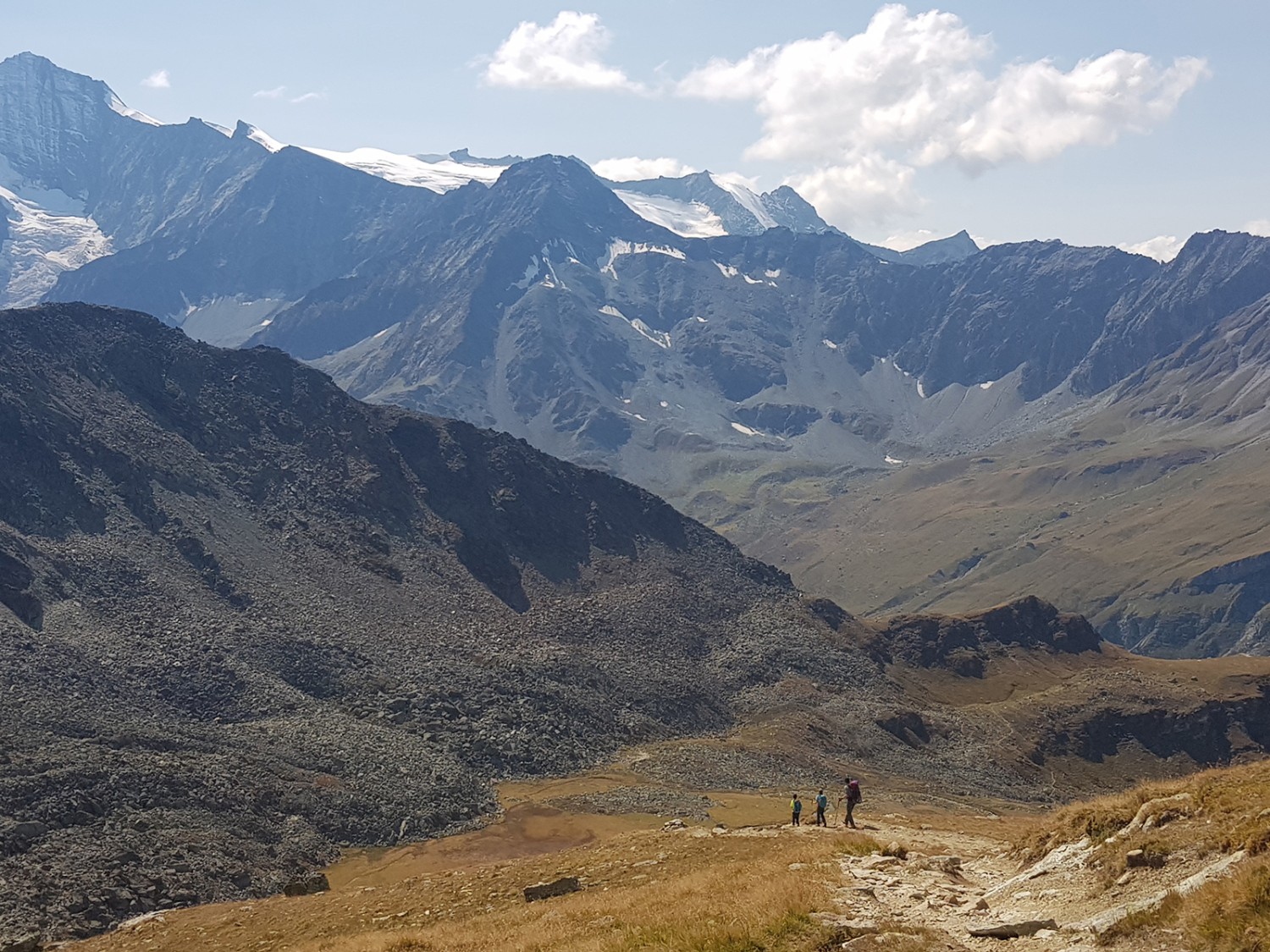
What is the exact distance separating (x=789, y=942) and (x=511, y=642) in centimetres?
11871

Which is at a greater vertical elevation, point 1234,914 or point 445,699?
point 1234,914

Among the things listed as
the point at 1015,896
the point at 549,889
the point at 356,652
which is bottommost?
the point at 356,652

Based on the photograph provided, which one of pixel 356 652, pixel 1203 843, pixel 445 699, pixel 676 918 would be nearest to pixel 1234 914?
pixel 1203 843

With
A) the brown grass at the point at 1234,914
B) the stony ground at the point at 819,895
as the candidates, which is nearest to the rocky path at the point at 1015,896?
the stony ground at the point at 819,895

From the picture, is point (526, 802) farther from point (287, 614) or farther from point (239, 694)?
point (287, 614)

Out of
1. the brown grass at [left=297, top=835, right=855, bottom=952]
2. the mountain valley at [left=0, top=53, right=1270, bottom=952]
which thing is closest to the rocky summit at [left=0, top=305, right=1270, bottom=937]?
the mountain valley at [left=0, top=53, right=1270, bottom=952]

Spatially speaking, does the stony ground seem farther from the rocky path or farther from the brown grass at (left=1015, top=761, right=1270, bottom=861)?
the brown grass at (left=1015, top=761, right=1270, bottom=861)

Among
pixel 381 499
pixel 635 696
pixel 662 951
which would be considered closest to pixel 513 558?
pixel 381 499

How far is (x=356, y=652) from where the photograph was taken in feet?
414

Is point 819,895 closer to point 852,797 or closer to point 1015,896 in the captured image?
point 1015,896

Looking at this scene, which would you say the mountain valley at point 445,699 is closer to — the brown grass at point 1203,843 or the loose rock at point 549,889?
the brown grass at point 1203,843

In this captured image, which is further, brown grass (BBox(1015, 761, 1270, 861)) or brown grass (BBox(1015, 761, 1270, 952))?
brown grass (BBox(1015, 761, 1270, 861))

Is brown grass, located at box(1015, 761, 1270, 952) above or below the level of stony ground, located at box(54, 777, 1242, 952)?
above

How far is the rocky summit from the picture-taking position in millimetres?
82625
